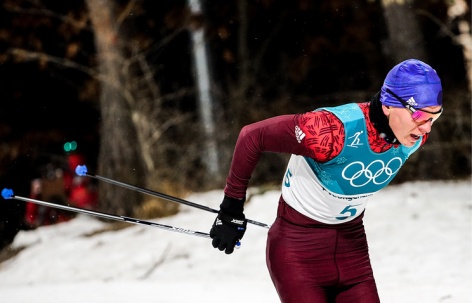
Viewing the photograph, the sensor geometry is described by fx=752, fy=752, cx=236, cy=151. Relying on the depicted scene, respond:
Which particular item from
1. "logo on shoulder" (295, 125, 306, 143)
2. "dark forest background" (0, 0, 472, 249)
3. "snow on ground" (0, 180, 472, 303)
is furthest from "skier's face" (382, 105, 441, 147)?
"dark forest background" (0, 0, 472, 249)

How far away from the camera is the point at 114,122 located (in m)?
10.4

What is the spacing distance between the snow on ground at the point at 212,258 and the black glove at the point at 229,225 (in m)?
2.23

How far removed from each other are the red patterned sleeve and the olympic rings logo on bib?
116 mm

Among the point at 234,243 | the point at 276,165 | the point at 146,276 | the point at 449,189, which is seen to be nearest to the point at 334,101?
the point at 276,165

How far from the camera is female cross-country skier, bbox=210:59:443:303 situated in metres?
3.24

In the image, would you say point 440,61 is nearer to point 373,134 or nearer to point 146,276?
point 146,276

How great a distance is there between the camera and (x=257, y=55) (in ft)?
47.0

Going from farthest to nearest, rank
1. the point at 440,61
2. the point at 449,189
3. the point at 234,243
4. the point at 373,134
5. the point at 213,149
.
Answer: the point at 440,61, the point at 213,149, the point at 449,189, the point at 234,243, the point at 373,134

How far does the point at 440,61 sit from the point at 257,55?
3.38 metres

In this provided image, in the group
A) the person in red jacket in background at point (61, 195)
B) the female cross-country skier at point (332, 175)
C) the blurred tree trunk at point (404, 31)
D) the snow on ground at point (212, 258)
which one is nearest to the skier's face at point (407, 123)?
the female cross-country skier at point (332, 175)

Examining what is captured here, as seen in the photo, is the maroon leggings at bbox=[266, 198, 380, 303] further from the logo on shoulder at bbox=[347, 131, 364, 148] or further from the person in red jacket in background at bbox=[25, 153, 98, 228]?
the person in red jacket in background at bbox=[25, 153, 98, 228]

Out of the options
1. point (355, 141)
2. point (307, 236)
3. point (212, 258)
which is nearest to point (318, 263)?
point (307, 236)

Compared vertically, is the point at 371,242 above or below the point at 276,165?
below

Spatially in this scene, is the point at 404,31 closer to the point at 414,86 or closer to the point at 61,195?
the point at 61,195
